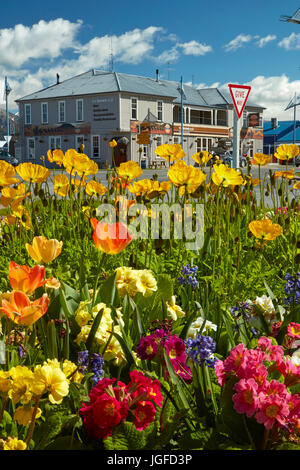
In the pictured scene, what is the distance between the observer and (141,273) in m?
1.82

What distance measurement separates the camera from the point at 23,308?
106 cm

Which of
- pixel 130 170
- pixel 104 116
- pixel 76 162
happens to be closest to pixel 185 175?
pixel 130 170

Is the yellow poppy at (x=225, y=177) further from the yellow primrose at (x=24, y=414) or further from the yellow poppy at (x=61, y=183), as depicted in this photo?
the yellow primrose at (x=24, y=414)

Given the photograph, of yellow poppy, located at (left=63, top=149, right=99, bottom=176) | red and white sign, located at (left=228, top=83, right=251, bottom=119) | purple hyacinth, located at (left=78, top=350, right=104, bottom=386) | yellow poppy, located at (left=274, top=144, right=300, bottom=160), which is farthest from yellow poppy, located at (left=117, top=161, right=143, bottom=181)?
red and white sign, located at (left=228, top=83, right=251, bottom=119)

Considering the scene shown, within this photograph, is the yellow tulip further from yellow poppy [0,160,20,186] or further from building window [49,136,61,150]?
building window [49,136,61,150]

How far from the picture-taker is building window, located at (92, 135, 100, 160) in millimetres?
35219

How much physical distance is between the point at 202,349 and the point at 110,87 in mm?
35875

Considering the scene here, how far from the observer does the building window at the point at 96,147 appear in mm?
35219

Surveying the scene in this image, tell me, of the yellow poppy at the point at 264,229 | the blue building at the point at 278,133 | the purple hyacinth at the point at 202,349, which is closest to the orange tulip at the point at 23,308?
the purple hyacinth at the point at 202,349

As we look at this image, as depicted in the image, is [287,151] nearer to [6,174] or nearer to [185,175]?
[185,175]

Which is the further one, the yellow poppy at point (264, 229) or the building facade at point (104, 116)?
the building facade at point (104, 116)

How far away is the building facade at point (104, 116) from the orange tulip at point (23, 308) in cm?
3161
